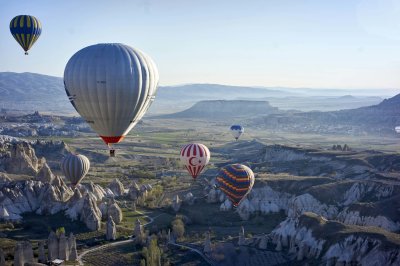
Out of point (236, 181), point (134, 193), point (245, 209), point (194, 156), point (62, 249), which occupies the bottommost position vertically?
point (245, 209)

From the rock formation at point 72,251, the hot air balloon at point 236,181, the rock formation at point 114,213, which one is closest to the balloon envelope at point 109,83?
the rock formation at point 72,251

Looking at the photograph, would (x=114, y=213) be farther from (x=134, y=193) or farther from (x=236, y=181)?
(x=134, y=193)

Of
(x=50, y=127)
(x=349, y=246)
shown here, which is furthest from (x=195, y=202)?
(x=50, y=127)

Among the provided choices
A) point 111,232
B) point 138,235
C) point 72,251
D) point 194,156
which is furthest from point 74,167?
point 72,251

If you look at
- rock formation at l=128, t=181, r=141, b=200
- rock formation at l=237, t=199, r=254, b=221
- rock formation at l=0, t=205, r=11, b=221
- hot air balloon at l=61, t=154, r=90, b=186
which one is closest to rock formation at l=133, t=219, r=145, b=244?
rock formation at l=0, t=205, r=11, b=221

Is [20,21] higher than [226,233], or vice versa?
[20,21]

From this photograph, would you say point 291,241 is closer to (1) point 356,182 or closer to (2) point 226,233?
(2) point 226,233

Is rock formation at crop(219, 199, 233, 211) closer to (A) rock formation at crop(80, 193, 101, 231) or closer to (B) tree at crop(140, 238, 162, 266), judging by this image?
(A) rock formation at crop(80, 193, 101, 231)
